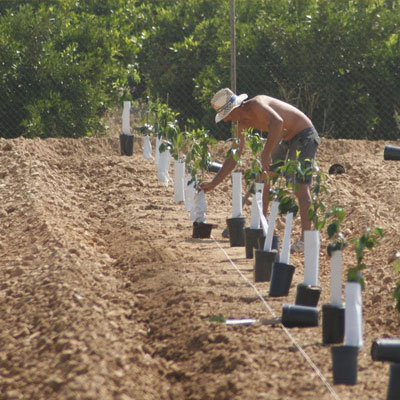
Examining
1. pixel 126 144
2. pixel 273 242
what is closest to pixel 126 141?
pixel 126 144

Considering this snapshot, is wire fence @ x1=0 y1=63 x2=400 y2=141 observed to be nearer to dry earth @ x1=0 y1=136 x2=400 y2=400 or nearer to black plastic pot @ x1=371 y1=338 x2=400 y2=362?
dry earth @ x1=0 y1=136 x2=400 y2=400

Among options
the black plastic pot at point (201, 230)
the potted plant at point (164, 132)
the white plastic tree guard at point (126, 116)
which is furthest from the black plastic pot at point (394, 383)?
the white plastic tree guard at point (126, 116)

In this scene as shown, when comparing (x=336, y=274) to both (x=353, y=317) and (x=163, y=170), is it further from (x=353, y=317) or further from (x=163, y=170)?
(x=163, y=170)

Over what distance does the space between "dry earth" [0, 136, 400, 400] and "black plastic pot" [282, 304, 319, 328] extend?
0.17 feet

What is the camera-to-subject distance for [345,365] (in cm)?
388

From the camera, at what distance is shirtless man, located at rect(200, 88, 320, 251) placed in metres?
6.80

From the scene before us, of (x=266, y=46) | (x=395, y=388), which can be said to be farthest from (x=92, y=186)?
(x=395, y=388)

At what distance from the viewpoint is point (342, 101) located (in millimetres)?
13242

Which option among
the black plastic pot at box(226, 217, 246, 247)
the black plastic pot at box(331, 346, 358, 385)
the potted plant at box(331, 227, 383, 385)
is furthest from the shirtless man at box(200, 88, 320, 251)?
the black plastic pot at box(331, 346, 358, 385)

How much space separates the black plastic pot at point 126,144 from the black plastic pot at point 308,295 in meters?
7.57

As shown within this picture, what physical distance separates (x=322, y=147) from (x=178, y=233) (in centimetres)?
522

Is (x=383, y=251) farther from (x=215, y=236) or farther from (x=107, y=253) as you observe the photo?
(x=107, y=253)

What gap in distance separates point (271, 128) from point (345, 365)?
10.2 feet

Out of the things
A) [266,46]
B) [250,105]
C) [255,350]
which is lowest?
[255,350]
